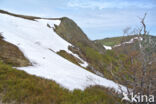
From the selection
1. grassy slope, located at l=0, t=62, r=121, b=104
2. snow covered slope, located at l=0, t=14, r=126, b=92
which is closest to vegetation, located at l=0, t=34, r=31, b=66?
snow covered slope, located at l=0, t=14, r=126, b=92

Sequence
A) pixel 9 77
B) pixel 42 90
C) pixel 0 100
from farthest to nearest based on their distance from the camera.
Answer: pixel 9 77
pixel 42 90
pixel 0 100

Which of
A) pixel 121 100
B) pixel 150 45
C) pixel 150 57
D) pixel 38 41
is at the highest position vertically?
pixel 38 41

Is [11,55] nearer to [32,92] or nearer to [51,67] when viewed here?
[51,67]

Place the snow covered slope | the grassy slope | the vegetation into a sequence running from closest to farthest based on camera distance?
the grassy slope, the snow covered slope, the vegetation

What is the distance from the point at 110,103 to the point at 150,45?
338 cm

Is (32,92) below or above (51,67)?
below

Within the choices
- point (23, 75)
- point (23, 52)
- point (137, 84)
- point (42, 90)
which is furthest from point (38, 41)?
point (137, 84)

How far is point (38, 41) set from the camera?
54.9 feet

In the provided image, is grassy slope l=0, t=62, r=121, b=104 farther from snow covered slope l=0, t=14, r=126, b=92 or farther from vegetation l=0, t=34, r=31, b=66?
vegetation l=0, t=34, r=31, b=66

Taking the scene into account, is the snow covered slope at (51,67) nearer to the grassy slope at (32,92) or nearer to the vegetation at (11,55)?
the vegetation at (11,55)

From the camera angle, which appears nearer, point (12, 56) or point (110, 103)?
point (110, 103)

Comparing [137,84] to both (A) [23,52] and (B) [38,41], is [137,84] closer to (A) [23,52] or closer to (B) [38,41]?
(A) [23,52]

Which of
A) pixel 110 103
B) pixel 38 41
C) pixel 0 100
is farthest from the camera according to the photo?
pixel 38 41

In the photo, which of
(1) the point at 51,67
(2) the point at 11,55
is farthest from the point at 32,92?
(2) the point at 11,55
